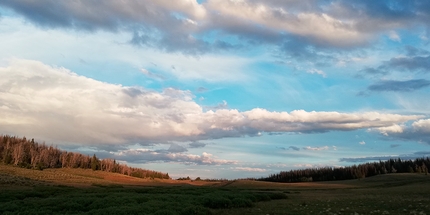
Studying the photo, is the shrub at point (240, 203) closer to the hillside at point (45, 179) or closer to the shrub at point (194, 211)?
the shrub at point (194, 211)

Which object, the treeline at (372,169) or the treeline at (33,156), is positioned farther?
the treeline at (372,169)

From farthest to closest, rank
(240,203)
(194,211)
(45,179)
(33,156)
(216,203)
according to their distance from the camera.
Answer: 1. (33,156)
2. (45,179)
3. (240,203)
4. (216,203)
5. (194,211)

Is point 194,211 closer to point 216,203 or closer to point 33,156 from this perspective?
point 216,203

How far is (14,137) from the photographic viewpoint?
197 meters

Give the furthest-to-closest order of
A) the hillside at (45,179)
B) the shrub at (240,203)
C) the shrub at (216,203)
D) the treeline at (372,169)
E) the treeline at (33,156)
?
the treeline at (372,169)
the treeline at (33,156)
the hillside at (45,179)
the shrub at (240,203)
the shrub at (216,203)

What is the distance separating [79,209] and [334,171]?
184 m

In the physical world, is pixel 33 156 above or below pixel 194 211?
above

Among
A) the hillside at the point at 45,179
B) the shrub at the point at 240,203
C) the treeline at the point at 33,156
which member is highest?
the treeline at the point at 33,156

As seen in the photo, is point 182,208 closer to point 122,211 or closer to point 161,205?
point 161,205

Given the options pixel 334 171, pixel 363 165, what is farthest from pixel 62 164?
pixel 363 165

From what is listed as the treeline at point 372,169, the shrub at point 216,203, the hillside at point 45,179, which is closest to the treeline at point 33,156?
the hillside at point 45,179

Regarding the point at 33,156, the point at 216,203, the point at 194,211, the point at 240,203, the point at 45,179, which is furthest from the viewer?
the point at 33,156

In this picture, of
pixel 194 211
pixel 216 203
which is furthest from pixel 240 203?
pixel 194 211

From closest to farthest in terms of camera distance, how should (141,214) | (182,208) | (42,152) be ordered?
(141,214)
(182,208)
(42,152)
